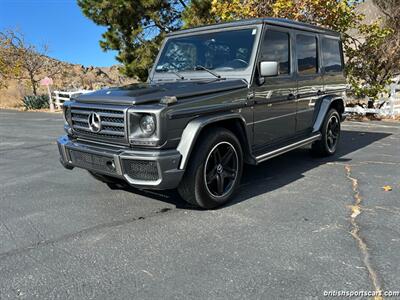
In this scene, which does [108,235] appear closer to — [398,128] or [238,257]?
[238,257]

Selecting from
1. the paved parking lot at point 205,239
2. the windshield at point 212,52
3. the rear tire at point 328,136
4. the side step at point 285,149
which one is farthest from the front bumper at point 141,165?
the rear tire at point 328,136

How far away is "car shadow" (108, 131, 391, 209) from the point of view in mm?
Result: 4594

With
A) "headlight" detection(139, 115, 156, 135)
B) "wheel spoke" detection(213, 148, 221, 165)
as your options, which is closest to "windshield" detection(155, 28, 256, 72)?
"wheel spoke" detection(213, 148, 221, 165)

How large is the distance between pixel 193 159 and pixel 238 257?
3.80 feet

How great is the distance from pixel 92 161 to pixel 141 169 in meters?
0.67

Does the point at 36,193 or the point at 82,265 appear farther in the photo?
the point at 36,193

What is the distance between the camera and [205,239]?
134 inches

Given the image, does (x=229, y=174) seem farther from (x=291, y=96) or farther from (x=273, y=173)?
(x=291, y=96)

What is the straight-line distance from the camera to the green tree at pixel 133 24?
1464cm

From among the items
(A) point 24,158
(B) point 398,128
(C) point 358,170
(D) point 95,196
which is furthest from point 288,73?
(B) point 398,128

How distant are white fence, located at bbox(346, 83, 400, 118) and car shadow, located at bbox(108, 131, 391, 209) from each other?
470 centimetres

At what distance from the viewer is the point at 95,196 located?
469 centimetres

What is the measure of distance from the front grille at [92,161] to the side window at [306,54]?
319 centimetres

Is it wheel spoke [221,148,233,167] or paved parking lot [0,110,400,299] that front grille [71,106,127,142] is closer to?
paved parking lot [0,110,400,299]
